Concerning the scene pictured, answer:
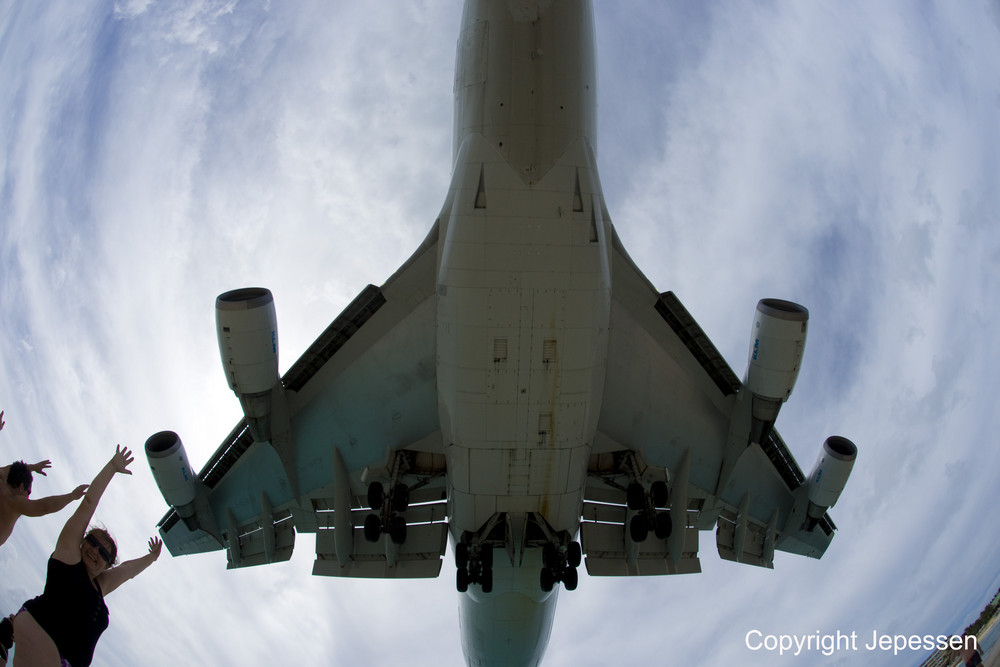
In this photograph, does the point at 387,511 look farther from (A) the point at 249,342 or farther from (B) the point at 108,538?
(B) the point at 108,538

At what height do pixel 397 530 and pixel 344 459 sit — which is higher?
pixel 344 459

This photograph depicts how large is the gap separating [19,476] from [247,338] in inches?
146

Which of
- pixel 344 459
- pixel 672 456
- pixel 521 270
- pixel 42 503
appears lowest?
pixel 672 456

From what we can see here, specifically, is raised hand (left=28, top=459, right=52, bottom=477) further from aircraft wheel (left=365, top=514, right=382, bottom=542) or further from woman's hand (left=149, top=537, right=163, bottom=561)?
aircraft wheel (left=365, top=514, right=382, bottom=542)

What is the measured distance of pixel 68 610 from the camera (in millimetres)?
4469

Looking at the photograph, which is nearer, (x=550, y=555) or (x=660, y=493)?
Result: (x=550, y=555)

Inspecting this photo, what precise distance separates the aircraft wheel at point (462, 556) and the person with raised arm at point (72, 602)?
5.15m

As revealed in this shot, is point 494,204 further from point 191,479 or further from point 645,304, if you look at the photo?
point 191,479

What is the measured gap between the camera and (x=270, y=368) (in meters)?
8.76

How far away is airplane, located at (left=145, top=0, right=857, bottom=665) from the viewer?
8.00m

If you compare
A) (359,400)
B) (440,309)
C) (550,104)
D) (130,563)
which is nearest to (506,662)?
(359,400)

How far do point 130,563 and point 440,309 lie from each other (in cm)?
→ 487

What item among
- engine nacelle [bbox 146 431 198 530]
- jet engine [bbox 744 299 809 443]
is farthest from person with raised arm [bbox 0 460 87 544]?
jet engine [bbox 744 299 809 443]

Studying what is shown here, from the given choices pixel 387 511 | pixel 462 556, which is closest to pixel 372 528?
pixel 387 511
